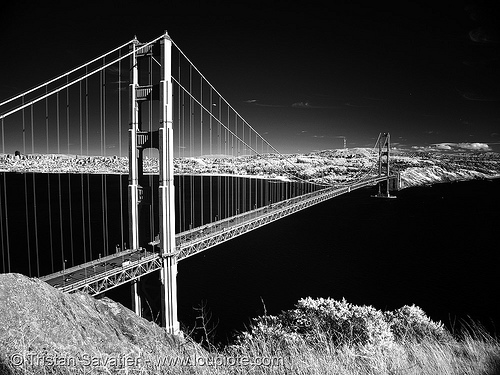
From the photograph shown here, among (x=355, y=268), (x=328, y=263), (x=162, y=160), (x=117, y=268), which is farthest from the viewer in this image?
(x=328, y=263)

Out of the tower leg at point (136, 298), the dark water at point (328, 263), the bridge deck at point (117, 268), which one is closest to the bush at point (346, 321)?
the dark water at point (328, 263)

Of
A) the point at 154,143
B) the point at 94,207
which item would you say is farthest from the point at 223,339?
the point at 94,207

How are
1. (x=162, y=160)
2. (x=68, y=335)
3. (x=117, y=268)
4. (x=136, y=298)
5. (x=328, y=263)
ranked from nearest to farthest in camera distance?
(x=68, y=335), (x=117, y=268), (x=162, y=160), (x=136, y=298), (x=328, y=263)

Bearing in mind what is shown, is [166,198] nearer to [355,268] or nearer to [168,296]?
[168,296]

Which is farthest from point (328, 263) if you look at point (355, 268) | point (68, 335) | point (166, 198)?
point (68, 335)

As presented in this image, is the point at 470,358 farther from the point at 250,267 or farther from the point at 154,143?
the point at 250,267

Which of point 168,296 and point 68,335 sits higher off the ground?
point 68,335

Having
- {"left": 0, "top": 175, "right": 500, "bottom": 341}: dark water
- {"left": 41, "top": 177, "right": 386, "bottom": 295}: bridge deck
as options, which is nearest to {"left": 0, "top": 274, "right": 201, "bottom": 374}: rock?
{"left": 41, "top": 177, "right": 386, "bottom": 295}: bridge deck
